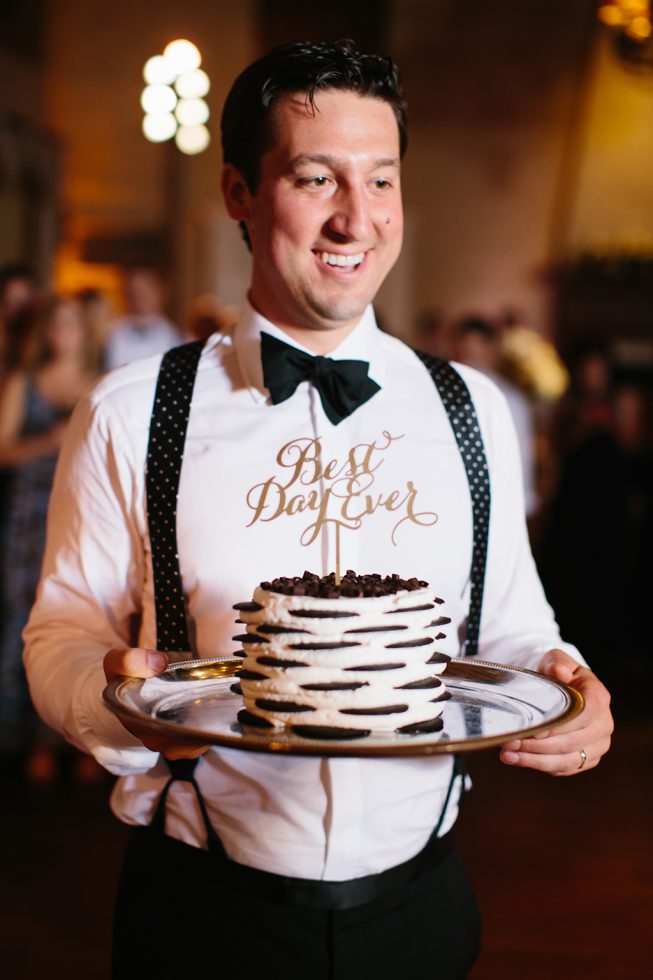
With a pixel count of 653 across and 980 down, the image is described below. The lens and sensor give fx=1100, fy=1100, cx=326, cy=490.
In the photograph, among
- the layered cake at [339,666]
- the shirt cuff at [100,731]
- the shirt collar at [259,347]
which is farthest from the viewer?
the shirt collar at [259,347]

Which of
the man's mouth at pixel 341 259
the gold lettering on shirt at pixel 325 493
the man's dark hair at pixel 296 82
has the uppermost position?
the man's dark hair at pixel 296 82

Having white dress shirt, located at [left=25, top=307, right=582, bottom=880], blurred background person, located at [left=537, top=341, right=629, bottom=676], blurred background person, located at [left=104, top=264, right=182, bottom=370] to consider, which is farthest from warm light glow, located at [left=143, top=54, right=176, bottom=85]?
white dress shirt, located at [left=25, top=307, right=582, bottom=880]

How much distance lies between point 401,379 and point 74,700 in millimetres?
700

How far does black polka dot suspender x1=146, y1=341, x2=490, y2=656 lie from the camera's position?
1.59m

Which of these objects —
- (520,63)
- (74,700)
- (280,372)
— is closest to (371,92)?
(280,372)

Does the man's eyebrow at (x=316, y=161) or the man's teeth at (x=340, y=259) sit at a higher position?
the man's eyebrow at (x=316, y=161)

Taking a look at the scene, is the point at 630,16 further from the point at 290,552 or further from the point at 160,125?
the point at 290,552

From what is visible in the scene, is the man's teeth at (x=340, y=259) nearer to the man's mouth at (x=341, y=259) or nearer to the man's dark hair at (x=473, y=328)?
the man's mouth at (x=341, y=259)

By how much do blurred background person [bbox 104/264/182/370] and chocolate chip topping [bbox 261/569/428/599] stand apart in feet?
18.7

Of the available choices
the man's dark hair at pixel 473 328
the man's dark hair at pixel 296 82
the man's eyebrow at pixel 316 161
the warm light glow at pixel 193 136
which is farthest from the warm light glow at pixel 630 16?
the man's eyebrow at pixel 316 161

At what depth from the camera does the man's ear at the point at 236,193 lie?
1679mm

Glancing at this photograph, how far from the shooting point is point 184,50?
18.1 ft

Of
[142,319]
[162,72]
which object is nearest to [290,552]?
[162,72]

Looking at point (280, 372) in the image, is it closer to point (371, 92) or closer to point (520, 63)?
point (371, 92)
